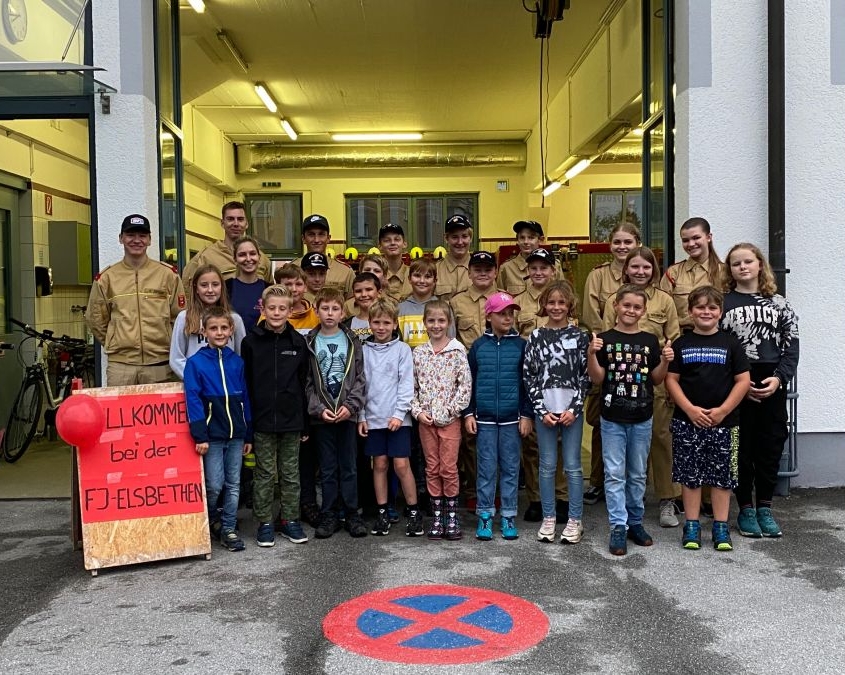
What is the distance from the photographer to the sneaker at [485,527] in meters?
5.29

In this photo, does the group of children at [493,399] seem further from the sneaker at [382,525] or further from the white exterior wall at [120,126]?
the white exterior wall at [120,126]

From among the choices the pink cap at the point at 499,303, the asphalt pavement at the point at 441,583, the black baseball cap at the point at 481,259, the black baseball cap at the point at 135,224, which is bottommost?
the asphalt pavement at the point at 441,583

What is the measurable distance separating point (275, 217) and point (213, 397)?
1420 centimetres

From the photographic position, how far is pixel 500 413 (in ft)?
17.6

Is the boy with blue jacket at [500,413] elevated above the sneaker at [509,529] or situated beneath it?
elevated above

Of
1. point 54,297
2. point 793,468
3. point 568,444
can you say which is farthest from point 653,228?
point 54,297

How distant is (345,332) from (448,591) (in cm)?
182

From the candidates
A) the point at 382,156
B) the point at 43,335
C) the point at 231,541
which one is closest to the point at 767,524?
the point at 231,541

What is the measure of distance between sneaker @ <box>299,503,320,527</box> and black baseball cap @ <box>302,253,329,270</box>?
5.29 ft

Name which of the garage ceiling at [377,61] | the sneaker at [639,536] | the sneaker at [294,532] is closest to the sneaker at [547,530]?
the sneaker at [639,536]

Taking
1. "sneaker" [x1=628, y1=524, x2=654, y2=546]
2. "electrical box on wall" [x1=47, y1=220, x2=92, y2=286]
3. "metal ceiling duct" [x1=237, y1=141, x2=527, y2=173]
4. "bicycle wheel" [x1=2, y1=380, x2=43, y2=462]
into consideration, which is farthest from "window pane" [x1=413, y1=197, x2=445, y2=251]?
"sneaker" [x1=628, y1=524, x2=654, y2=546]

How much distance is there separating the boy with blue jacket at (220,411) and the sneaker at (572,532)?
6.25 feet

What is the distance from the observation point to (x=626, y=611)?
406 cm

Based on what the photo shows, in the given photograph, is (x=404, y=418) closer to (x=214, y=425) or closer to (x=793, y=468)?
(x=214, y=425)
